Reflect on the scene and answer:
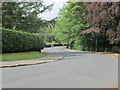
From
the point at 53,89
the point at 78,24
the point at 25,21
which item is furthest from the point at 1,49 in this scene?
the point at 78,24

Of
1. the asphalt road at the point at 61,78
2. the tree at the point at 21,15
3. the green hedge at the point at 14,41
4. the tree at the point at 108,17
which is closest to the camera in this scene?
the asphalt road at the point at 61,78

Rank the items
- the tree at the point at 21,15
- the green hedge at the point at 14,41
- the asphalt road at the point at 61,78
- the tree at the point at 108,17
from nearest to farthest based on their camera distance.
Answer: the asphalt road at the point at 61,78
the green hedge at the point at 14,41
the tree at the point at 108,17
the tree at the point at 21,15

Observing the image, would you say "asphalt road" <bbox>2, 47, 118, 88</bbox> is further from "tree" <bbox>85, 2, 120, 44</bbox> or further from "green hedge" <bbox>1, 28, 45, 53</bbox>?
"tree" <bbox>85, 2, 120, 44</bbox>

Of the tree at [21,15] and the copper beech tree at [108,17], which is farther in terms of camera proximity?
the tree at [21,15]

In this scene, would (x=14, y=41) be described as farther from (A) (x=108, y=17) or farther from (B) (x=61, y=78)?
(B) (x=61, y=78)

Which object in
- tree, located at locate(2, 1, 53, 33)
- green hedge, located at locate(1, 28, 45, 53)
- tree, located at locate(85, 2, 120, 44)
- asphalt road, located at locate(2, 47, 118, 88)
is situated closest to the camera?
asphalt road, located at locate(2, 47, 118, 88)

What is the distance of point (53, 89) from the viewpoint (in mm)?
5098

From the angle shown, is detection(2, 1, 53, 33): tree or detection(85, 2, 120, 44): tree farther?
detection(2, 1, 53, 33): tree

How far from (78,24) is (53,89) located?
27.4 meters

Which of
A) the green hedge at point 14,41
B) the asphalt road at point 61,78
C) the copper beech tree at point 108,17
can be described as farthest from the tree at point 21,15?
the asphalt road at point 61,78

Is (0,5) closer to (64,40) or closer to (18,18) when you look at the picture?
(18,18)

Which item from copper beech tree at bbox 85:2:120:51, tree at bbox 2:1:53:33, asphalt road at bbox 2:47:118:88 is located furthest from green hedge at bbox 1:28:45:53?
copper beech tree at bbox 85:2:120:51

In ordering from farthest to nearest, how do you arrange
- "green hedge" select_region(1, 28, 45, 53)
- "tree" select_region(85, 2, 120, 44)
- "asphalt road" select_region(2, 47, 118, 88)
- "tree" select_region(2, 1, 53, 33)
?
"tree" select_region(2, 1, 53, 33) → "tree" select_region(85, 2, 120, 44) → "green hedge" select_region(1, 28, 45, 53) → "asphalt road" select_region(2, 47, 118, 88)

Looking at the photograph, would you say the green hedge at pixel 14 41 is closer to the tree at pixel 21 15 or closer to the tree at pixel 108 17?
the tree at pixel 21 15
